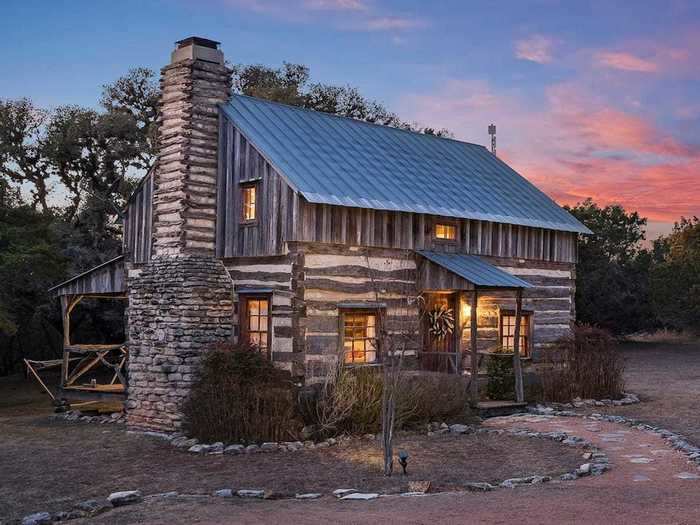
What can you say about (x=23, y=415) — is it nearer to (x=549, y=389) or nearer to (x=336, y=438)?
(x=336, y=438)

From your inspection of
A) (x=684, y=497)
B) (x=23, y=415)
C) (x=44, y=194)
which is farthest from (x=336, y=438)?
(x=44, y=194)

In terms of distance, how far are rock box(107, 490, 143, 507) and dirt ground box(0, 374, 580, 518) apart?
2.06 ft

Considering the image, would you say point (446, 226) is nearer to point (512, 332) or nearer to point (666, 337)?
point (512, 332)

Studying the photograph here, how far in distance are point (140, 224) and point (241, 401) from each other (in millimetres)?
7344

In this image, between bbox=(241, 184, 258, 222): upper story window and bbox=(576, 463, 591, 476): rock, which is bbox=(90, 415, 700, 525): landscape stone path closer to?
bbox=(576, 463, 591, 476): rock

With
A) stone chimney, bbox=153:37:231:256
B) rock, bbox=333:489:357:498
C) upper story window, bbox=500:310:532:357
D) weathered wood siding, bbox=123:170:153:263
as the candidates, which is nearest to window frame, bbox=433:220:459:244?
upper story window, bbox=500:310:532:357

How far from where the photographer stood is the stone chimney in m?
19.6

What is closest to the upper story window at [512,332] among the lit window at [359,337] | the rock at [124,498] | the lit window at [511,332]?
the lit window at [511,332]

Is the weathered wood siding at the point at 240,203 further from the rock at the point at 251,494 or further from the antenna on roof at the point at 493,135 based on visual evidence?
the antenna on roof at the point at 493,135

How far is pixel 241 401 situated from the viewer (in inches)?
639

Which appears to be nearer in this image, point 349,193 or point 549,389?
point 349,193

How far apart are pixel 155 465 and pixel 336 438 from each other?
141 inches

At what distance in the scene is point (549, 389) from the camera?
846 inches

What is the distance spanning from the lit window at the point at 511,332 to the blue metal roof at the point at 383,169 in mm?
2579
